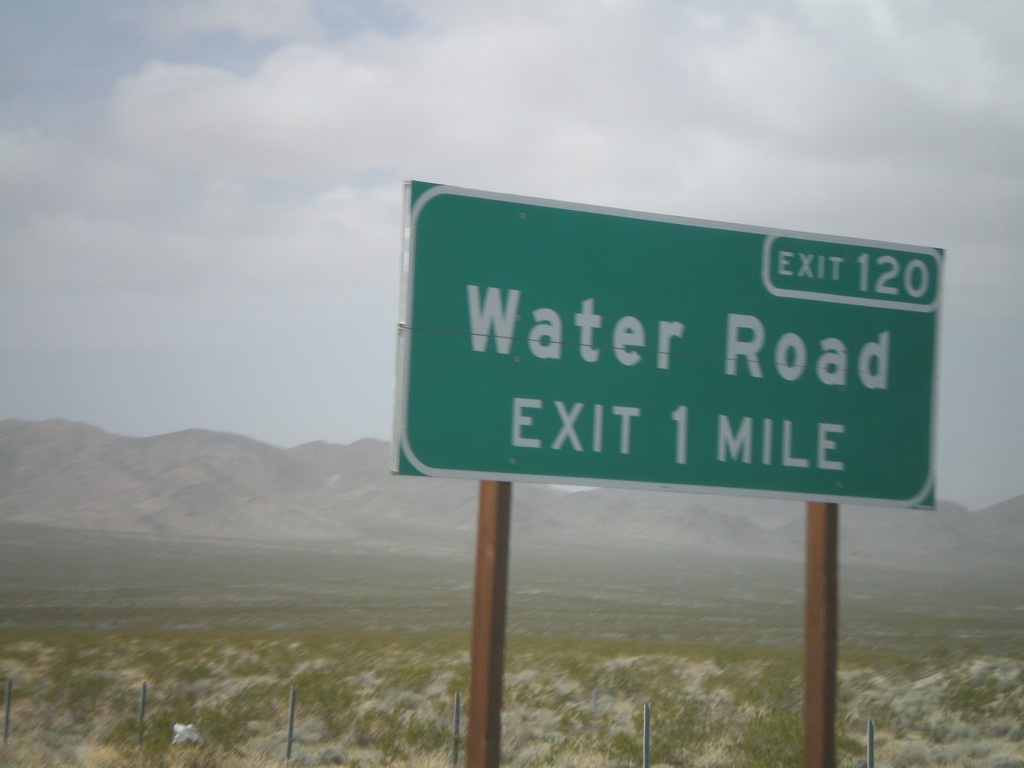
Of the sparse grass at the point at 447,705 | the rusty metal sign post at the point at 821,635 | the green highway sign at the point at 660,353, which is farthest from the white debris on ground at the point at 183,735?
the green highway sign at the point at 660,353

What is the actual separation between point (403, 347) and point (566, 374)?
0.93 m

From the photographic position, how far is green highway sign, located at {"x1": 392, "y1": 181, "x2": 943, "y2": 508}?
5723 mm

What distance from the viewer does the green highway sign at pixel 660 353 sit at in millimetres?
5723

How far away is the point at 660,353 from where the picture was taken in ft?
20.0

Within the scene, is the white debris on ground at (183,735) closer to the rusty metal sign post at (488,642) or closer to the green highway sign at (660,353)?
the rusty metal sign post at (488,642)

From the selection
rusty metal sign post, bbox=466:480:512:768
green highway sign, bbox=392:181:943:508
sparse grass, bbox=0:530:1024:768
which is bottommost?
sparse grass, bbox=0:530:1024:768

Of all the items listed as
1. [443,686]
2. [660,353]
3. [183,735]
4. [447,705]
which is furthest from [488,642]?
[443,686]

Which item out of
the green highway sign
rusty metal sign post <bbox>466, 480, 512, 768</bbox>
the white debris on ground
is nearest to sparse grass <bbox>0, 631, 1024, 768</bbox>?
the white debris on ground

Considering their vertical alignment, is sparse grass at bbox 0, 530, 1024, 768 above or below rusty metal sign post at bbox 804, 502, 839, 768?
below

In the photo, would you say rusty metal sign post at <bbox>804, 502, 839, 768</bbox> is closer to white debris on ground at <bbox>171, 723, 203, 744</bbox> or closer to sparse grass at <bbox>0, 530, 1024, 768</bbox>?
sparse grass at <bbox>0, 530, 1024, 768</bbox>

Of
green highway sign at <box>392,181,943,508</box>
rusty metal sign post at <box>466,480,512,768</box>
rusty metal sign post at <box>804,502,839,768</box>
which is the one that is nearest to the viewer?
rusty metal sign post at <box>466,480,512,768</box>

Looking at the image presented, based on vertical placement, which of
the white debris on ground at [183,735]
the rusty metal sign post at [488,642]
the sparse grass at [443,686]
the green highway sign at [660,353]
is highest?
the green highway sign at [660,353]

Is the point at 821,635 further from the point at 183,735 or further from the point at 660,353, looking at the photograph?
the point at 183,735

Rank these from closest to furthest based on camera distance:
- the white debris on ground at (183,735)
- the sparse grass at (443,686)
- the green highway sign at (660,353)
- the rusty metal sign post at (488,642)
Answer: the rusty metal sign post at (488,642), the green highway sign at (660,353), the white debris on ground at (183,735), the sparse grass at (443,686)
